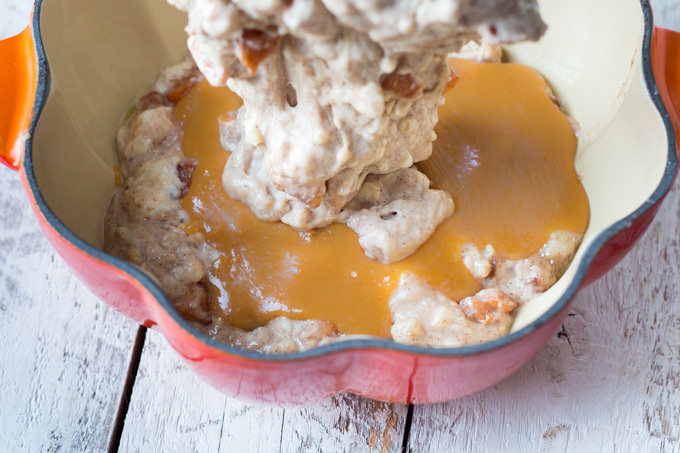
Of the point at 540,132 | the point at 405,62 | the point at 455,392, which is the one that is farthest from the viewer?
the point at 540,132

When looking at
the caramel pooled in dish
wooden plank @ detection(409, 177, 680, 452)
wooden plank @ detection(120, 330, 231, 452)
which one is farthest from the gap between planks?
wooden plank @ detection(409, 177, 680, 452)

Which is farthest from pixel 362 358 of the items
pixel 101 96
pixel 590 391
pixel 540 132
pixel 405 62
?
pixel 101 96

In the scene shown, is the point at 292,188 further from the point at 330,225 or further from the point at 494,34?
the point at 494,34

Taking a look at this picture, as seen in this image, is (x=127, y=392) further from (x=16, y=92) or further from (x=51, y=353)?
(x=16, y=92)

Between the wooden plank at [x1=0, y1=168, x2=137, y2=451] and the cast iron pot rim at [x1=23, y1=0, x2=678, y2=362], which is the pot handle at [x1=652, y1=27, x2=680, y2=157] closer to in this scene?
the cast iron pot rim at [x1=23, y1=0, x2=678, y2=362]

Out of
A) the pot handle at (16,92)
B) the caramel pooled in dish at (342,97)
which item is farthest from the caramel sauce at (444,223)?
the pot handle at (16,92)

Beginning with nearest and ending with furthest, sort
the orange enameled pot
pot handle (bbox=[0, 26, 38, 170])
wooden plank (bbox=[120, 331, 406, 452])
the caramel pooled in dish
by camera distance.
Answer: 1. the caramel pooled in dish
2. the orange enameled pot
3. pot handle (bbox=[0, 26, 38, 170])
4. wooden plank (bbox=[120, 331, 406, 452])

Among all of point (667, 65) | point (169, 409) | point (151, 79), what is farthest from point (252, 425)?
point (667, 65)
